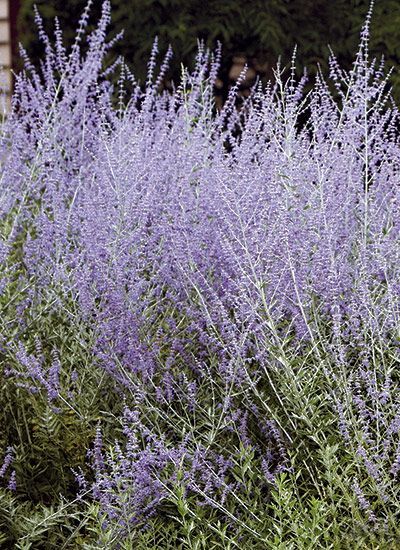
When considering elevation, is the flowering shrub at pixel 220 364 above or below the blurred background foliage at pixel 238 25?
below

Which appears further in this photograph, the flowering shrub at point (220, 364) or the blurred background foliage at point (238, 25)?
the blurred background foliage at point (238, 25)

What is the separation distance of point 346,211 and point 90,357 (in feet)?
3.23

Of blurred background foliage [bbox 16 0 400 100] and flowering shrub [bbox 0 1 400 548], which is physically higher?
blurred background foliage [bbox 16 0 400 100]

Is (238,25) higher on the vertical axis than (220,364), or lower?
higher

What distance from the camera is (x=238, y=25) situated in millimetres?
6719

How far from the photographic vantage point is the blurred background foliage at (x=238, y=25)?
6559mm

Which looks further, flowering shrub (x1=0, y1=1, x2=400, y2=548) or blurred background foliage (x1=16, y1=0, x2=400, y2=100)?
blurred background foliage (x1=16, y1=0, x2=400, y2=100)

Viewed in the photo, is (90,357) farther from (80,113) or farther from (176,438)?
(80,113)

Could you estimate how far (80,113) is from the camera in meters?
4.91

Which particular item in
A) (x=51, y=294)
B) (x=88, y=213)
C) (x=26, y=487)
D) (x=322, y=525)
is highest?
(x=88, y=213)

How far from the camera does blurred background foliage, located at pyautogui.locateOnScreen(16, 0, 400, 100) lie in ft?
21.5

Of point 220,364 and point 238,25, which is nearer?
point 220,364

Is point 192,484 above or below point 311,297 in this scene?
below

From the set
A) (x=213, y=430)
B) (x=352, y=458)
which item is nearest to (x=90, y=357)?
(x=213, y=430)
